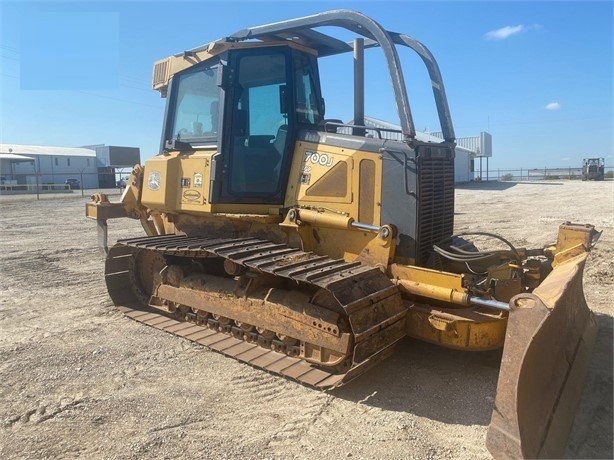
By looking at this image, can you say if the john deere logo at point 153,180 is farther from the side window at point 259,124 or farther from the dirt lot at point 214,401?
the dirt lot at point 214,401

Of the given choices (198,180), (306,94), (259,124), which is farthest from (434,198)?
(198,180)

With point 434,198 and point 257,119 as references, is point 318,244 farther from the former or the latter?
point 257,119

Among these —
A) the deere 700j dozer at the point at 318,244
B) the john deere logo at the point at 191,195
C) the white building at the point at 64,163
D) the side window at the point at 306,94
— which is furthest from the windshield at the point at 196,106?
the white building at the point at 64,163

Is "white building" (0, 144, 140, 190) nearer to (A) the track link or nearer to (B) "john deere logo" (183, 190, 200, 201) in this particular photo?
(B) "john deere logo" (183, 190, 200, 201)

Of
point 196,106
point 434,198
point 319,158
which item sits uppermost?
point 196,106

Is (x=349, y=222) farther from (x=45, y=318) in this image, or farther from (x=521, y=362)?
(x=45, y=318)

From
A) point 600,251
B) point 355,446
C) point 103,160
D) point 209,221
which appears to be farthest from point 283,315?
point 103,160

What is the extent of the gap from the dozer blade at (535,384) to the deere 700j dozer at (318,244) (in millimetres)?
15

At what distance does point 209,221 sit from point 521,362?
3.81m

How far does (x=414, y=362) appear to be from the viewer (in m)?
4.41

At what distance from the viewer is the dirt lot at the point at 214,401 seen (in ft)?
10.3

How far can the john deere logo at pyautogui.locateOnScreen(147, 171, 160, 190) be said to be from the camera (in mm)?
5910

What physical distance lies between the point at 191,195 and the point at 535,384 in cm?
398

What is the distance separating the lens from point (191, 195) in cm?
555
